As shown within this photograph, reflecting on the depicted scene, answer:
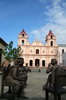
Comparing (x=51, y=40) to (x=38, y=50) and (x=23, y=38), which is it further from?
(x=23, y=38)

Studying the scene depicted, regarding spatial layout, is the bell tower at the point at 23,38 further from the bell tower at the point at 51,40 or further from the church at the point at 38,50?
the bell tower at the point at 51,40

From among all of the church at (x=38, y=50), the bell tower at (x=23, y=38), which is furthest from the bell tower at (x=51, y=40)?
the bell tower at (x=23, y=38)

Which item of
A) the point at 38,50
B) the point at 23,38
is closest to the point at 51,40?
the point at 38,50

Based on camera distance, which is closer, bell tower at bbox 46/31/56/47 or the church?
the church

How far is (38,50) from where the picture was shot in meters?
71.6

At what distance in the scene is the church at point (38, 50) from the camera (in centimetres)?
6981

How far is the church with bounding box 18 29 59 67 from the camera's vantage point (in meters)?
69.8

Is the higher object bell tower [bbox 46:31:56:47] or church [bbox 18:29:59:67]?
bell tower [bbox 46:31:56:47]

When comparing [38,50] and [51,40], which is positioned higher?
A: [51,40]

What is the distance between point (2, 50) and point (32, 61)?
3942 centimetres

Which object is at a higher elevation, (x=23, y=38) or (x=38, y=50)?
(x=23, y=38)

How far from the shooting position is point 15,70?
19.1ft

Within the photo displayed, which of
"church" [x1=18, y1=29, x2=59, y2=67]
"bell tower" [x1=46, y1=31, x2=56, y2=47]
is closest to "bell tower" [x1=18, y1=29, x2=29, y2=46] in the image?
"church" [x1=18, y1=29, x2=59, y2=67]

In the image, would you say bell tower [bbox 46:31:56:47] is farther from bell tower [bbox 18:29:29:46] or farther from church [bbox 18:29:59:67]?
bell tower [bbox 18:29:29:46]
